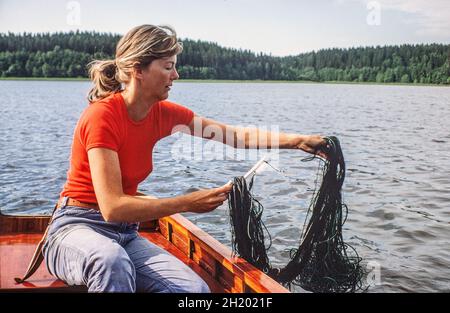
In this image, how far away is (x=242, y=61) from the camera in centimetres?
2858

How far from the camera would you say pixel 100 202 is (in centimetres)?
227

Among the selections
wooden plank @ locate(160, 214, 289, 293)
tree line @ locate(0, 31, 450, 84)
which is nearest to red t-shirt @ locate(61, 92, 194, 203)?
wooden plank @ locate(160, 214, 289, 293)

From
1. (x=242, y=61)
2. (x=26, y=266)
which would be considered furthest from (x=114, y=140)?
(x=242, y=61)

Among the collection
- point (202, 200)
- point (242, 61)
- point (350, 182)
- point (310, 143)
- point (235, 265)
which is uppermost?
point (242, 61)

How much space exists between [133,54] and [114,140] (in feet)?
1.39

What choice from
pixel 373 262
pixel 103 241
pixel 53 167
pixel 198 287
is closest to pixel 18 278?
pixel 103 241

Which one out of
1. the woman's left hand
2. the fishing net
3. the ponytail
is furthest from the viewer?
the fishing net

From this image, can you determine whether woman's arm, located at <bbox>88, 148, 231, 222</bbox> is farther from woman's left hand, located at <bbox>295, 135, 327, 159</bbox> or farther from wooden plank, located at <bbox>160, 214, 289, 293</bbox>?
woman's left hand, located at <bbox>295, 135, 327, 159</bbox>

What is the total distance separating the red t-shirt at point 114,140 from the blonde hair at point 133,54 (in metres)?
0.10

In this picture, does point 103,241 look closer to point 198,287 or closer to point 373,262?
point 198,287

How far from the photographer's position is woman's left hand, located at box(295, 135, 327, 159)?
2.89 m

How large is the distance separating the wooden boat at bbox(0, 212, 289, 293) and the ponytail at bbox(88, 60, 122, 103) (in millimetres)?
977

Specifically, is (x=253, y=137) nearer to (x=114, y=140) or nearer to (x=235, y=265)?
(x=235, y=265)

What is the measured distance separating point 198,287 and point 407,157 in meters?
12.1
